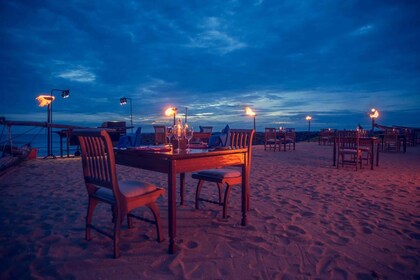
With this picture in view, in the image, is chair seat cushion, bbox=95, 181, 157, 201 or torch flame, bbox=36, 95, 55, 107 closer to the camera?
chair seat cushion, bbox=95, 181, 157, 201

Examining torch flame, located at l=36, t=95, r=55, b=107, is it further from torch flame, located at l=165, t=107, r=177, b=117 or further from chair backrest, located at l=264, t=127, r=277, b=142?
chair backrest, located at l=264, t=127, r=277, b=142

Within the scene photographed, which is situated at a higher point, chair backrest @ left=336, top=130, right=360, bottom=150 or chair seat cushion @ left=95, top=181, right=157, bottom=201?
chair backrest @ left=336, top=130, right=360, bottom=150

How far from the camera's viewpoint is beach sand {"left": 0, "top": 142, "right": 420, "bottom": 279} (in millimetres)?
1734

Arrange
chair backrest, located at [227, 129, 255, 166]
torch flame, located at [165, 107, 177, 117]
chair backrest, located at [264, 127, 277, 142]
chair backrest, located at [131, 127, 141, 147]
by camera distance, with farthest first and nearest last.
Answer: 1. chair backrest, located at [264, 127, 277, 142]
2. torch flame, located at [165, 107, 177, 117]
3. chair backrest, located at [227, 129, 255, 166]
4. chair backrest, located at [131, 127, 141, 147]

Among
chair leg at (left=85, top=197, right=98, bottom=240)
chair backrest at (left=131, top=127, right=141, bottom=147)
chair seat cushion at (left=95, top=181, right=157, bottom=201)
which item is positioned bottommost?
chair leg at (left=85, top=197, right=98, bottom=240)

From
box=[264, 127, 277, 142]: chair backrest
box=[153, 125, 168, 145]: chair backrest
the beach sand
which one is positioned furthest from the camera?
box=[264, 127, 277, 142]: chair backrest

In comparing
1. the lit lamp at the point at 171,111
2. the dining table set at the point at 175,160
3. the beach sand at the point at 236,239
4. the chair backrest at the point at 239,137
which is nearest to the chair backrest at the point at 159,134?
the lit lamp at the point at 171,111

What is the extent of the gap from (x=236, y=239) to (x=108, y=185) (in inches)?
47.5

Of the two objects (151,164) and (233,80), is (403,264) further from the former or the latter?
(233,80)

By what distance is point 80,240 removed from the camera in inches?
87.3

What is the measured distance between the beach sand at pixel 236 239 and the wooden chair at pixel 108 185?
0.83ft

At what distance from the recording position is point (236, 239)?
2.25 meters

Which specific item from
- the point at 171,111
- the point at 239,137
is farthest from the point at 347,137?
the point at 171,111

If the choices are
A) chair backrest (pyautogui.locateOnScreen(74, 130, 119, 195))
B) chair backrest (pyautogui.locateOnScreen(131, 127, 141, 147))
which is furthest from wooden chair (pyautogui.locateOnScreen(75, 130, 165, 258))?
chair backrest (pyautogui.locateOnScreen(131, 127, 141, 147))
